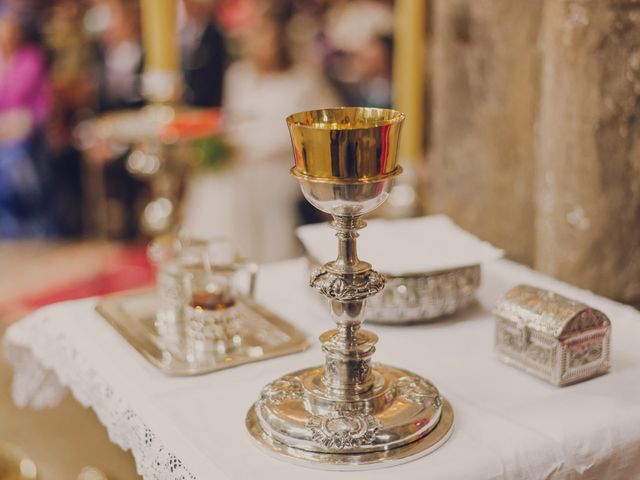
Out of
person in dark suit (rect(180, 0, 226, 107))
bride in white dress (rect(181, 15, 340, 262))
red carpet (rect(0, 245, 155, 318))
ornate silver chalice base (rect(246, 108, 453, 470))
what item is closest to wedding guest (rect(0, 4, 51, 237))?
red carpet (rect(0, 245, 155, 318))

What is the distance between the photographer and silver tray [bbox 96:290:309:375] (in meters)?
1.22

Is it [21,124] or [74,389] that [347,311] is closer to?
[74,389]

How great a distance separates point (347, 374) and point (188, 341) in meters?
0.34

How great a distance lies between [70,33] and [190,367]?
3738 mm

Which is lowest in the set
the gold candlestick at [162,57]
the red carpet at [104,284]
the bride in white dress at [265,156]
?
the red carpet at [104,284]

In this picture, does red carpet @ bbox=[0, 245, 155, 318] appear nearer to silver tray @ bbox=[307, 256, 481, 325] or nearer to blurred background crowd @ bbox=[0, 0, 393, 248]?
blurred background crowd @ bbox=[0, 0, 393, 248]

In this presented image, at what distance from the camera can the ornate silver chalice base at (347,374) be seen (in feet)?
3.08

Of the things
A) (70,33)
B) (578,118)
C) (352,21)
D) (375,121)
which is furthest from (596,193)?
(70,33)

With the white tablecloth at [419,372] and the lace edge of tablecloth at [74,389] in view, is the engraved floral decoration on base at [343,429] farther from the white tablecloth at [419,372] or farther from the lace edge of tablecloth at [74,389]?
the lace edge of tablecloth at [74,389]

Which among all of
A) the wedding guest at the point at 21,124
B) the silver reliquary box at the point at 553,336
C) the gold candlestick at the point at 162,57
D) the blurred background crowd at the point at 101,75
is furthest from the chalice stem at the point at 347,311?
the wedding guest at the point at 21,124

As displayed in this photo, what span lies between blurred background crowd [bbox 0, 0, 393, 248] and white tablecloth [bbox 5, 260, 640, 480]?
8.65 feet

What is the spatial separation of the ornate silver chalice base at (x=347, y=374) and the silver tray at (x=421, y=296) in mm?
222

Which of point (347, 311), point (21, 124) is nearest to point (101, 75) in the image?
point (21, 124)

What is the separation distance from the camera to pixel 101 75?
4547 mm
